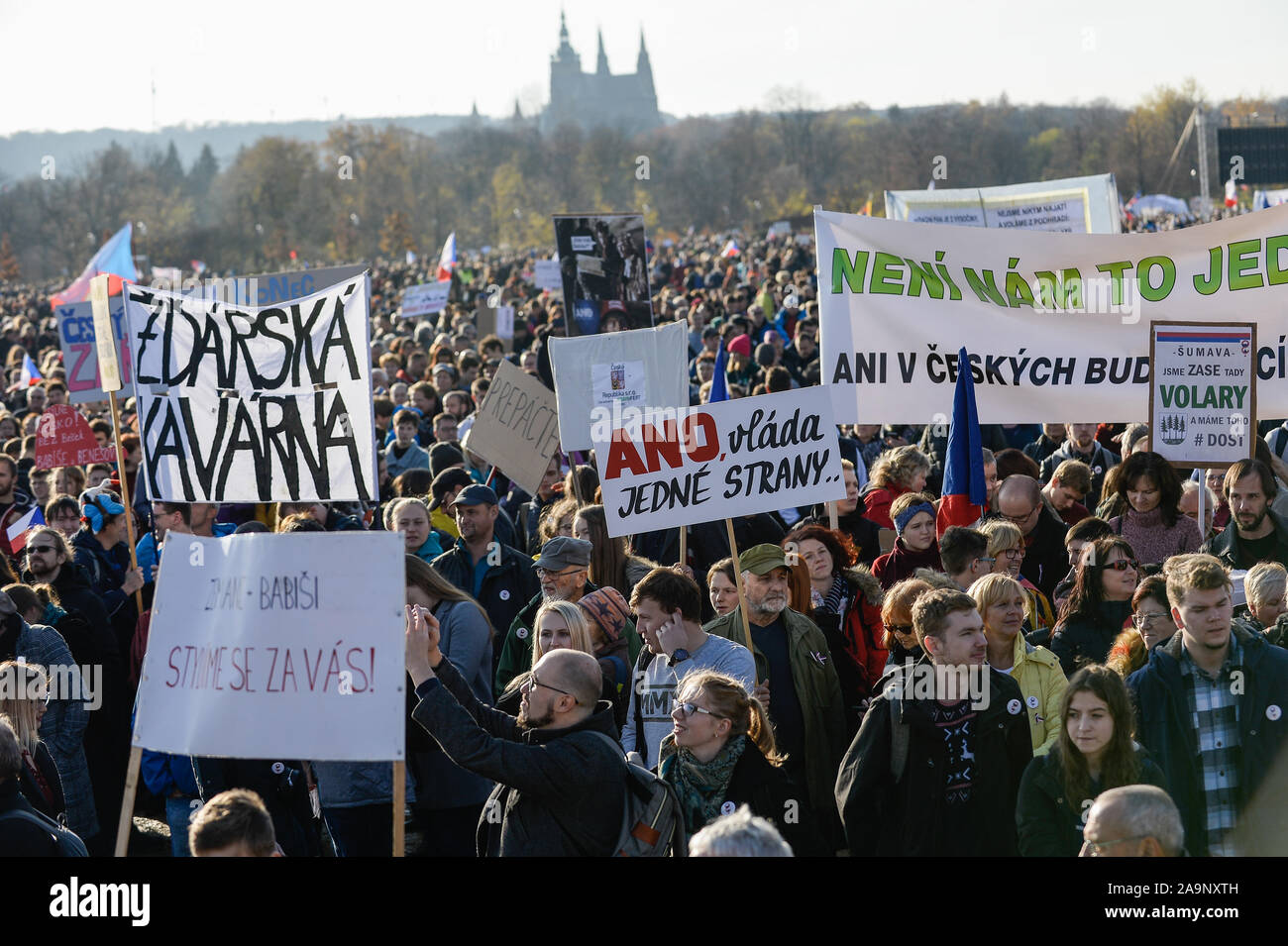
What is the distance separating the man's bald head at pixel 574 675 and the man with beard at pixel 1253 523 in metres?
3.72

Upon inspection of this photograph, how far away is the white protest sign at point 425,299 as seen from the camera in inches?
938

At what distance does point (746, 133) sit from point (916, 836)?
9326 centimetres

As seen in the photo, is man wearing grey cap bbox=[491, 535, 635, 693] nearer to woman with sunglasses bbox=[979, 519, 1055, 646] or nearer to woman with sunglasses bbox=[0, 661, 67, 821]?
woman with sunglasses bbox=[979, 519, 1055, 646]

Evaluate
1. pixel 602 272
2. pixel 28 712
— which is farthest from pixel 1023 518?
pixel 602 272

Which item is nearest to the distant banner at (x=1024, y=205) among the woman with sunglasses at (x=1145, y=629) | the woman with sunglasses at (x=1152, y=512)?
the woman with sunglasses at (x=1152, y=512)

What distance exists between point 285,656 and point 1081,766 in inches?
92.2

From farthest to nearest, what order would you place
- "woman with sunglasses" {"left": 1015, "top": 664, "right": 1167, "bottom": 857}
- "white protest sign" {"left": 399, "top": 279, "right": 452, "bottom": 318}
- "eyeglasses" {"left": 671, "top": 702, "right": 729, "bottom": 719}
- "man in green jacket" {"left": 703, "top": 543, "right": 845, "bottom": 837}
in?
"white protest sign" {"left": 399, "top": 279, "right": 452, "bottom": 318} < "man in green jacket" {"left": 703, "top": 543, "right": 845, "bottom": 837} < "eyeglasses" {"left": 671, "top": 702, "right": 729, "bottom": 719} < "woman with sunglasses" {"left": 1015, "top": 664, "right": 1167, "bottom": 857}

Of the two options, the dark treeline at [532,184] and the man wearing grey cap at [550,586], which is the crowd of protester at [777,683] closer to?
the man wearing grey cap at [550,586]

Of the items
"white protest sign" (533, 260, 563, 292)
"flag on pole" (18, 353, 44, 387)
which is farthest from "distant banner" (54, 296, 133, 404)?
"white protest sign" (533, 260, 563, 292)

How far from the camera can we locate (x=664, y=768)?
16.0 ft

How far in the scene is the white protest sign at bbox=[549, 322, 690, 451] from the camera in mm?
9055

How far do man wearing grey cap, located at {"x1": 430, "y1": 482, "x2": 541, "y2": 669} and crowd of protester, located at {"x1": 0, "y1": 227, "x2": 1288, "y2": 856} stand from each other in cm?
1
